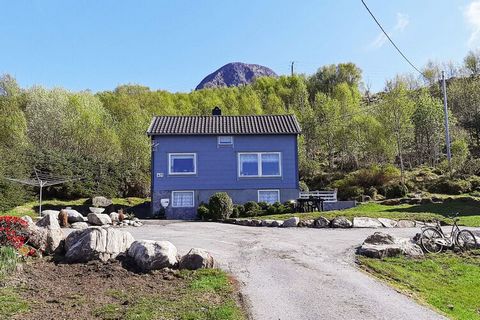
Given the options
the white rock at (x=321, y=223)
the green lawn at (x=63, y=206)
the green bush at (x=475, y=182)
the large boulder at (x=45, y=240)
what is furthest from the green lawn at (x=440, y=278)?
the green lawn at (x=63, y=206)

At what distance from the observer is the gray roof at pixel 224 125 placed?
25.7m

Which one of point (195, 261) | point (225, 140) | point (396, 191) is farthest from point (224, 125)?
point (195, 261)

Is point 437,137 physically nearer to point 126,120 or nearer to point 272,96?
point 272,96

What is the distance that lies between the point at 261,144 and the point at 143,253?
1702cm

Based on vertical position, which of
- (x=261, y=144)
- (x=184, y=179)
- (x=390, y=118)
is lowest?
(x=184, y=179)

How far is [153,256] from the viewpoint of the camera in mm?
9422

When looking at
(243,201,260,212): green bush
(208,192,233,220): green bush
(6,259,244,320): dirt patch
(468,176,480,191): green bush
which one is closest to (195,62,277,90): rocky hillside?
(468,176,480,191): green bush

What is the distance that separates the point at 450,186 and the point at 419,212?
28.7ft

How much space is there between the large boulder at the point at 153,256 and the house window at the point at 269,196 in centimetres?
1561

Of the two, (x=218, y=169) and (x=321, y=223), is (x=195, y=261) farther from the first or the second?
(x=218, y=169)

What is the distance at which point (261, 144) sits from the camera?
84.9 ft

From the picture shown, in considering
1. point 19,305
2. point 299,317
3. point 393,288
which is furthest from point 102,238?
point 393,288

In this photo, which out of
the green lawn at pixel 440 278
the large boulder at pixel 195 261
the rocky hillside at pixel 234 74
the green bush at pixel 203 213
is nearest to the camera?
the green lawn at pixel 440 278

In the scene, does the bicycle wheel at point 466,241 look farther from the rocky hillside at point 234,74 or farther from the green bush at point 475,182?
the rocky hillside at point 234,74
